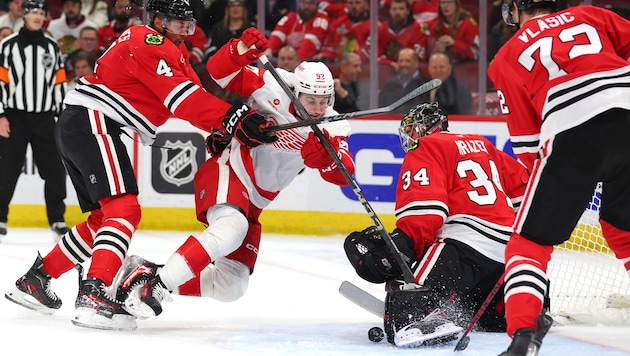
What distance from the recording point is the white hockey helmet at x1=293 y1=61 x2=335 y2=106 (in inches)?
136

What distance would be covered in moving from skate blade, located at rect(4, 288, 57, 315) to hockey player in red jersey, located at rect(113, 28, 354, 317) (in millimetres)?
365

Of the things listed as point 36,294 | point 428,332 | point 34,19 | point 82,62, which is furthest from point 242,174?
point 82,62

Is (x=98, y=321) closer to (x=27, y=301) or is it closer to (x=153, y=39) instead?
(x=27, y=301)

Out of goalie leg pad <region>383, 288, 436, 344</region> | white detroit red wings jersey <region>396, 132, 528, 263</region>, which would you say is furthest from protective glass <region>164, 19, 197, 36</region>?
goalie leg pad <region>383, 288, 436, 344</region>

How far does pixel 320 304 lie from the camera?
3.98 meters

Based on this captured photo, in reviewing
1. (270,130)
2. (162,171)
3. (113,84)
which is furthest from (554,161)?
(162,171)

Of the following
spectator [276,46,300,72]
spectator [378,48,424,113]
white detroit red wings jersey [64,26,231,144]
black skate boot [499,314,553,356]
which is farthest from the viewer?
spectator [276,46,300,72]

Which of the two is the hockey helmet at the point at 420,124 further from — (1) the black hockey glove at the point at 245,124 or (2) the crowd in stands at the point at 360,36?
(2) the crowd in stands at the point at 360,36

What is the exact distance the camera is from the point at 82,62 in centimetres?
683

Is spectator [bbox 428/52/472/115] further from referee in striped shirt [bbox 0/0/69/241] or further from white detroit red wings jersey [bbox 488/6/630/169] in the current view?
white detroit red wings jersey [bbox 488/6/630/169]

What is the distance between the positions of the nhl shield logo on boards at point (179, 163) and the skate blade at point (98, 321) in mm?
3199

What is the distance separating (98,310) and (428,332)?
3.46 ft

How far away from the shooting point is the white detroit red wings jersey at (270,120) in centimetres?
363

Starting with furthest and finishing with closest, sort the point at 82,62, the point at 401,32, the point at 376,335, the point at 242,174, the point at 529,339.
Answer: the point at 82,62 → the point at 401,32 → the point at 242,174 → the point at 376,335 → the point at 529,339
